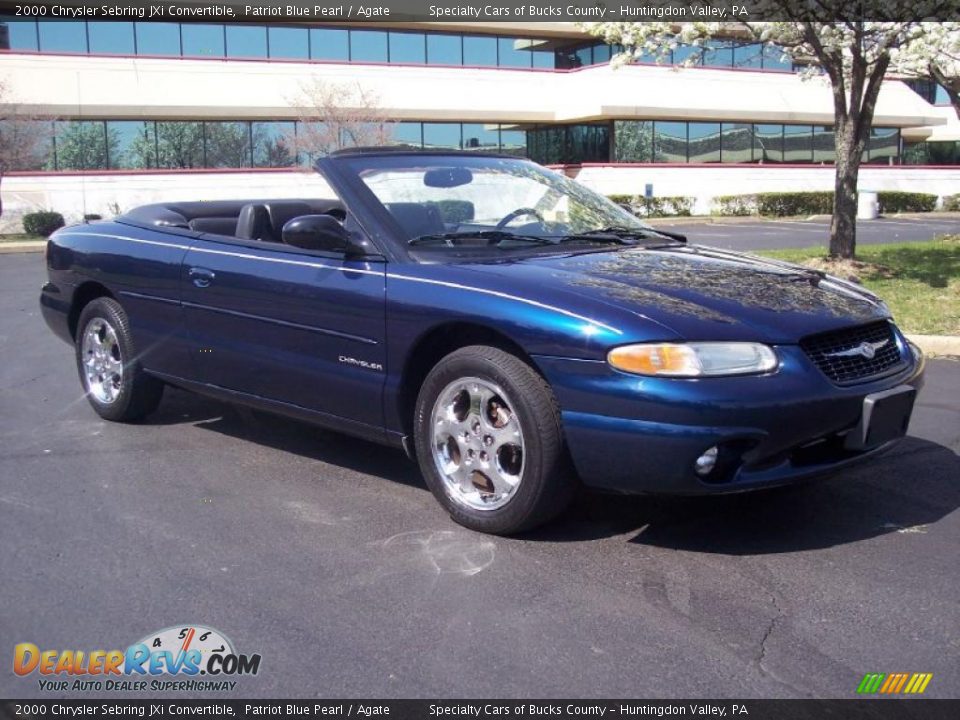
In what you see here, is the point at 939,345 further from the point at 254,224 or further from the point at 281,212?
the point at 254,224

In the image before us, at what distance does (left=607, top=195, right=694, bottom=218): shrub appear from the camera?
3559 cm

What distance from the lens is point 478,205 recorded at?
5238 millimetres

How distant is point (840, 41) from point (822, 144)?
31.0 m

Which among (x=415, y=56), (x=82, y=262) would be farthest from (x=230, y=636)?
(x=415, y=56)

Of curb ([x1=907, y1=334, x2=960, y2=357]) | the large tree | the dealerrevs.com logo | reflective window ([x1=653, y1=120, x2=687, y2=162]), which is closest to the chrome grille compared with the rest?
the dealerrevs.com logo

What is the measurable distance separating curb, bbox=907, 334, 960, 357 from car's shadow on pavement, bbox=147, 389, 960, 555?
2.79 metres

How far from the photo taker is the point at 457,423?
445 centimetres

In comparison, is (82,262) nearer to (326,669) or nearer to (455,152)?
(455,152)

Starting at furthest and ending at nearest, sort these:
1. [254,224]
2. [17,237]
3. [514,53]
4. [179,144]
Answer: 1. [514,53]
2. [179,144]
3. [17,237]
4. [254,224]

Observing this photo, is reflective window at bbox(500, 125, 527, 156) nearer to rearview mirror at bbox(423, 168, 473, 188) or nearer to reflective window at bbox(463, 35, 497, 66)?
reflective window at bbox(463, 35, 497, 66)

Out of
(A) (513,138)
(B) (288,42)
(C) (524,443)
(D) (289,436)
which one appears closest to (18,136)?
(B) (288,42)

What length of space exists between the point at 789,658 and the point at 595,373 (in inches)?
48.4

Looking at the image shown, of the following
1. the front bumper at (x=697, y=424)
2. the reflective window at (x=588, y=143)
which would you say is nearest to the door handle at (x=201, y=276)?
the front bumper at (x=697, y=424)
